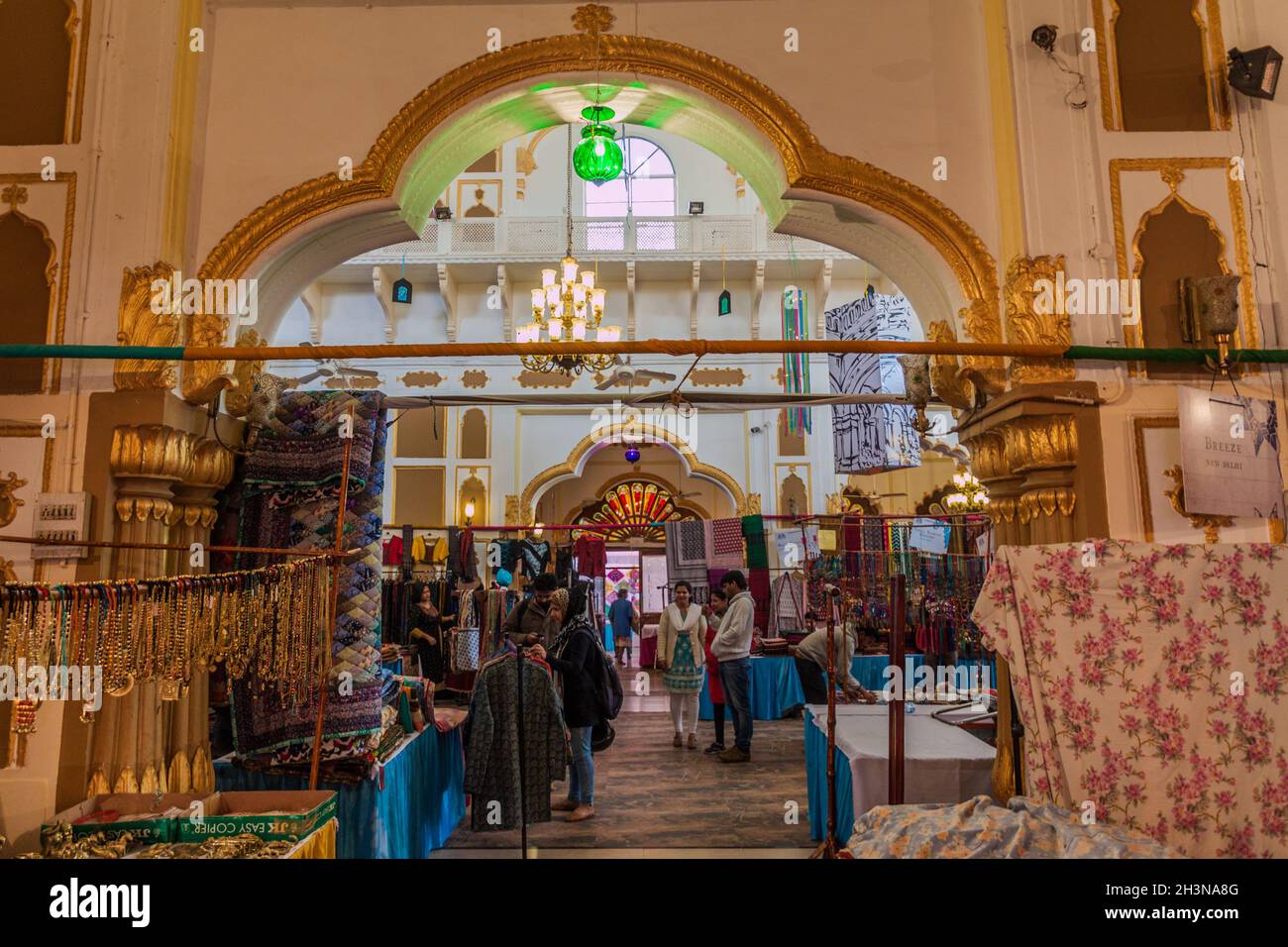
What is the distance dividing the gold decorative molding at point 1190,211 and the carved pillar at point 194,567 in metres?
4.32

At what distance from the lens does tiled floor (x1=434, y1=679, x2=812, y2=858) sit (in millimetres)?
5141

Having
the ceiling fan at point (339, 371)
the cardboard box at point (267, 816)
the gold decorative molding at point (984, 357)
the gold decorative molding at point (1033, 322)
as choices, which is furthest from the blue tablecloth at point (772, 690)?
the ceiling fan at point (339, 371)

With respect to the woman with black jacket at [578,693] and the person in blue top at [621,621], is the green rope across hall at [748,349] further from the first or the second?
the person in blue top at [621,621]

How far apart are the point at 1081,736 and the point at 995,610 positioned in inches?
20.8

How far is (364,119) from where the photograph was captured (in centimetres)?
431

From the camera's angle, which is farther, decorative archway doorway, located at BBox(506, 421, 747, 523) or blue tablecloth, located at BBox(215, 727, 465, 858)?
decorative archway doorway, located at BBox(506, 421, 747, 523)

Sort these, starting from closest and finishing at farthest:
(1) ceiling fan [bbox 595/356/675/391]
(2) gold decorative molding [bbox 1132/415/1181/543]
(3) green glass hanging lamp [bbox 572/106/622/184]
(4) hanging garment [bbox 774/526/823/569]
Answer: (2) gold decorative molding [bbox 1132/415/1181/543]
(3) green glass hanging lamp [bbox 572/106/622/184]
(4) hanging garment [bbox 774/526/823/569]
(1) ceiling fan [bbox 595/356/675/391]

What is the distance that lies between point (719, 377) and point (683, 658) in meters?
6.41

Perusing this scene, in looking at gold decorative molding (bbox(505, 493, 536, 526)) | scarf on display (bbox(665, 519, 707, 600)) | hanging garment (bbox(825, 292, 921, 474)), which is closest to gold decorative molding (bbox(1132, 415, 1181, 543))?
hanging garment (bbox(825, 292, 921, 474))

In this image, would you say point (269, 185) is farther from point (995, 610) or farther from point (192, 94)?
point (995, 610)

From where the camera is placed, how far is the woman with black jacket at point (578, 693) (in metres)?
5.69

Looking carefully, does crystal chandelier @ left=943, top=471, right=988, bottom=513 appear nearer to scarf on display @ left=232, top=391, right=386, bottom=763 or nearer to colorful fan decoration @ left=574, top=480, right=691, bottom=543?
colorful fan decoration @ left=574, top=480, right=691, bottom=543

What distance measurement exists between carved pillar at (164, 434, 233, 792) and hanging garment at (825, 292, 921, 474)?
4242 mm
